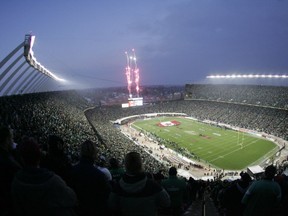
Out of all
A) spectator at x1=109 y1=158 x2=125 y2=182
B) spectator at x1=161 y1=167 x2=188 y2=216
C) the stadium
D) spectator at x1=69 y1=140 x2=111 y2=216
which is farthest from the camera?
the stadium

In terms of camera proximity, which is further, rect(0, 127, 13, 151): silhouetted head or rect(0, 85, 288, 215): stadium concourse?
rect(0, 85, 288, 215): stadium concourse

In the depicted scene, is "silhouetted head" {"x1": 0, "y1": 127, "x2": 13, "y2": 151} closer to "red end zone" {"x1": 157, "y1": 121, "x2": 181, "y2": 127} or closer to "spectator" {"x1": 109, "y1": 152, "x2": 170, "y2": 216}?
"spectator" {"x1": 109, "y1": 152, "x2": 170, "y2": 216}

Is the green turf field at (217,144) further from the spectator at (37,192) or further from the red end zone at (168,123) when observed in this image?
the spectator at (37,192)

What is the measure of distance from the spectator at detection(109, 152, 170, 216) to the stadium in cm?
1278

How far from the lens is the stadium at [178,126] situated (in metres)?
28.1

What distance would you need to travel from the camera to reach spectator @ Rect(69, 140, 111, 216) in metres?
3.95

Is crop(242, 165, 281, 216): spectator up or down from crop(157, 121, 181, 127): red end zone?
up

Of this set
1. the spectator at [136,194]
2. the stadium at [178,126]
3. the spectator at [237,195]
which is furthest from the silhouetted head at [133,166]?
the stadium at [178,126]

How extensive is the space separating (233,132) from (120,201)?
192ft

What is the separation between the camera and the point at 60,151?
4520 millimetres

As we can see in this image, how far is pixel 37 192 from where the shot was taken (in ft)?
10.3

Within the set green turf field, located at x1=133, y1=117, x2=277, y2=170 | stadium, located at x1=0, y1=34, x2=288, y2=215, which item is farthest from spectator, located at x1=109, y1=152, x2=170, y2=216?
green turf field, located at x1=133, y1=117, x2=277, y2=170

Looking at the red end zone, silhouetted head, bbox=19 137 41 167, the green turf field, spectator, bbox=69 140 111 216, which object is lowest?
the green turf field

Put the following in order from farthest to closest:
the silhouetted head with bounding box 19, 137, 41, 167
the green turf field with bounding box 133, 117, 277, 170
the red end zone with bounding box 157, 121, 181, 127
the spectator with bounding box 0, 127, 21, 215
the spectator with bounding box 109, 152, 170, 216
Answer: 1. the red end zone with bounding box 157, 121, 181, 127
2. the green turf field with bounding box 133, 117, 277, 170
3. the spectator with bounding box 0, 127, 21, 215
4. the spectator with bounding box 109, 152, 170, 216
5. the silhouetted head with bounding box 19, 137, 41, 167
